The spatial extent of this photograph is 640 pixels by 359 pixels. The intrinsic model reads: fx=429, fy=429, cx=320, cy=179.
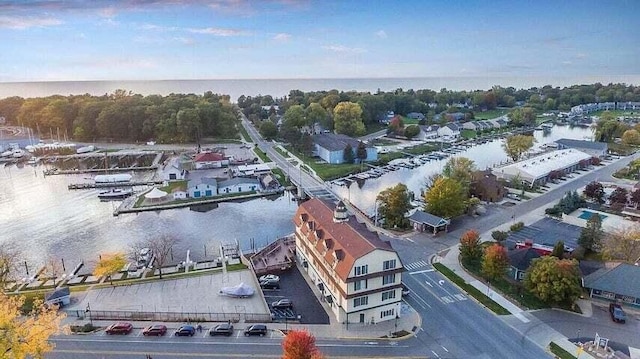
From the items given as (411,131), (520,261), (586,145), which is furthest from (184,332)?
(411,131)

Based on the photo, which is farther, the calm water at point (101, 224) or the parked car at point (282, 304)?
the calm water at point (101, 224)

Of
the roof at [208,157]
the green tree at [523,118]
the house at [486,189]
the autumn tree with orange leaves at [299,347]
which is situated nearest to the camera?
the autumn tree with orange leaves at [299,347]

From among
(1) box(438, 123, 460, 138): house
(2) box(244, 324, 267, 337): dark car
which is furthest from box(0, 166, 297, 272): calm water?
(1) box(438, 123, 460, 138): house

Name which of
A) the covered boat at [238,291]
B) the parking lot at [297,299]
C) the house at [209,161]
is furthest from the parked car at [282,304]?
the house at [209,161]

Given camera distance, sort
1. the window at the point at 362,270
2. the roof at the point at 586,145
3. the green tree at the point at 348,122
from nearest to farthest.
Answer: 1. the window at the point at 362,270
2. the roof at the point at 586,145
3. the green tree at the point at 348,122

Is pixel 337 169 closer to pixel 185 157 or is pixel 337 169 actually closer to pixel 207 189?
pixel 207 189

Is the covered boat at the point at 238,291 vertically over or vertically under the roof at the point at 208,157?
under

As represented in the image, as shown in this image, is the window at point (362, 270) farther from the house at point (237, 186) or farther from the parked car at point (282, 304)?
the house at point (237, 186)

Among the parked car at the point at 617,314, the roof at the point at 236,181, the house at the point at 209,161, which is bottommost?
the parked car at the point at 617,314
